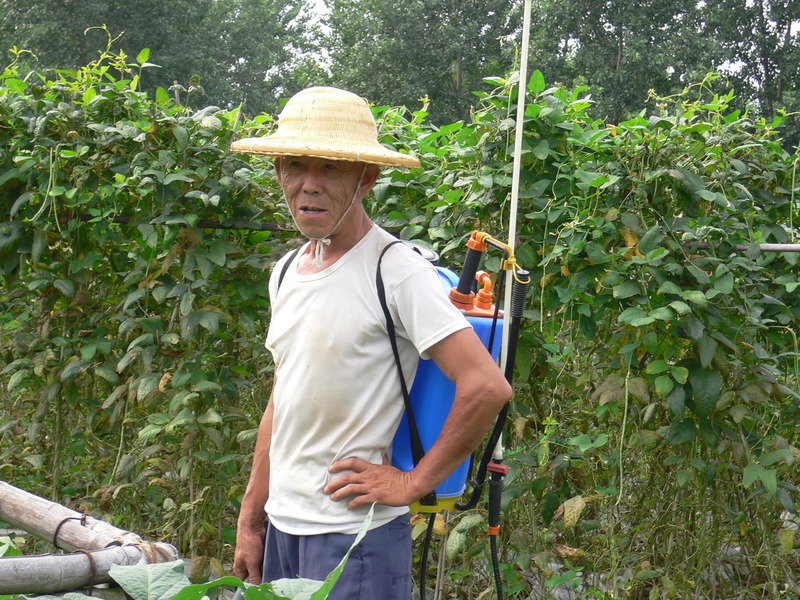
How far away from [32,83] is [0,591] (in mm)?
2265

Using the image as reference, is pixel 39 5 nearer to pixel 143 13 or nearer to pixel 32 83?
pixel 143 13

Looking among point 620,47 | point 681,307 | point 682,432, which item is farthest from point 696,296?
point 620,47

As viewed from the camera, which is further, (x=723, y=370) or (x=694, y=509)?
(x=694, y=509)

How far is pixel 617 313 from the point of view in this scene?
2.69 m

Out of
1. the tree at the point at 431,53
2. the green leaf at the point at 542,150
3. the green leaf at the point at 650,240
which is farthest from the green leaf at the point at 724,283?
the tree at the point at 431,53

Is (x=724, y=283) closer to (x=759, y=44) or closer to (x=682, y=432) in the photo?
(x=682, y=432)

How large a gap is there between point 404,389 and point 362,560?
0.33 m

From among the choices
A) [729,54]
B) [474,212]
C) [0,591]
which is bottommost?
[0,591]

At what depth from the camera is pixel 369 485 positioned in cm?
176

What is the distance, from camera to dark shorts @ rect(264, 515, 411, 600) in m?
1.77

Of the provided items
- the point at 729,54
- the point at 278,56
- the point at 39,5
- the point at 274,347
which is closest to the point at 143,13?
the point at 39,5

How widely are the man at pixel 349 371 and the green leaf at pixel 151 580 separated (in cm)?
84

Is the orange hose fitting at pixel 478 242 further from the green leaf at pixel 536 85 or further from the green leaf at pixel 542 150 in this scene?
the green leaf at pixel 536 85

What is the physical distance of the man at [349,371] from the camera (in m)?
1.72
